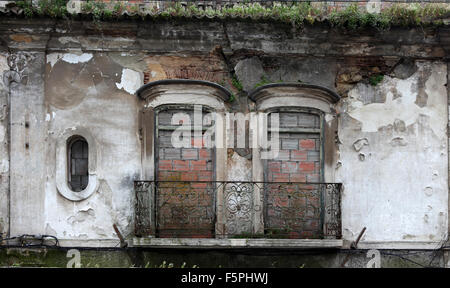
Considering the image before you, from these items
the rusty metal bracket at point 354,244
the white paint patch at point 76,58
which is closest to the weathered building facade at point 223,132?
the white paint patch at point 76,58

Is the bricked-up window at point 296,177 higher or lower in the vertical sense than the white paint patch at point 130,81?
lower

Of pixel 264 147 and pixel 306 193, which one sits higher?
pixel 264 147

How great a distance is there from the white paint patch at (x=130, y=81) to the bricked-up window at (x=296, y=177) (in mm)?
2415

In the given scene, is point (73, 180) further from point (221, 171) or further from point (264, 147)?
point (264, 147)

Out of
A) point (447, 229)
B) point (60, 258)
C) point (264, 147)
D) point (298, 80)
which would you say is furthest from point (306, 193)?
point (60, 258)

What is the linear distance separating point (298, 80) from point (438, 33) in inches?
94.7

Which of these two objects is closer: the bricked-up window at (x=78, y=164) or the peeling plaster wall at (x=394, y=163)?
the bricked-up window at (x=78, y=164)

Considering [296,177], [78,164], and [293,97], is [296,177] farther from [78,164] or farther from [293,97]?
[78,164]

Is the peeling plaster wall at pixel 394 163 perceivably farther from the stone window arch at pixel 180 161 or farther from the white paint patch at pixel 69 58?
the white paint patch at pixel 69 58

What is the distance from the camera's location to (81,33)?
28.9 ft

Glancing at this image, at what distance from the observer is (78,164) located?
8.91 m

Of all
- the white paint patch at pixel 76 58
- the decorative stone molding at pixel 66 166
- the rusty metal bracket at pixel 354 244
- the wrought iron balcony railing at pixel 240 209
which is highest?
the white paint patch at pixel 76 58

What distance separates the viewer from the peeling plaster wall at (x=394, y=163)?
9.01 metres

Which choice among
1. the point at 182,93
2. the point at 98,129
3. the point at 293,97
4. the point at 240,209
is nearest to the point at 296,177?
the point at 240,209
